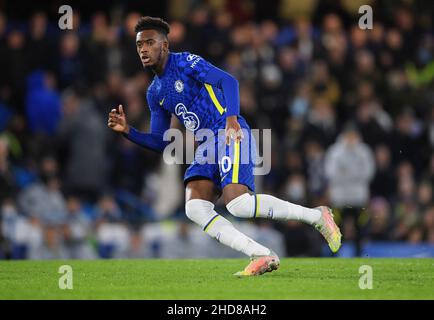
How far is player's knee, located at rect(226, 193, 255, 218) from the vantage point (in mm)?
9500

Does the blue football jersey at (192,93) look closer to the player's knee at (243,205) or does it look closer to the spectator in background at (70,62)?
the player's knee at (243,205)

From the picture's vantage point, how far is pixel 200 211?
31.6 feet

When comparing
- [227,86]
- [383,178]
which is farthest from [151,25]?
[383,178]

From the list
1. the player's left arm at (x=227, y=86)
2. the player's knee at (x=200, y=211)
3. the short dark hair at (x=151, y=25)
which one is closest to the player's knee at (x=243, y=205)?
the player's knee at (x=200, y=211)

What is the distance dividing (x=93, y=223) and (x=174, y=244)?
49.1 inches

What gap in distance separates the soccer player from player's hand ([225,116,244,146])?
3cm

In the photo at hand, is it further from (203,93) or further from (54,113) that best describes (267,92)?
(203,93)

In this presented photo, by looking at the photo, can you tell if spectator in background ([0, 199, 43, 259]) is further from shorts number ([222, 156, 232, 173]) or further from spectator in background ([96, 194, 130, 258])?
shorts number ([222, 156, 232, 173])

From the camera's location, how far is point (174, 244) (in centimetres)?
1539

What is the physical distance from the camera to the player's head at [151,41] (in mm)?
Answer: 9836

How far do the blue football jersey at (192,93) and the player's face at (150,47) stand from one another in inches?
5.8

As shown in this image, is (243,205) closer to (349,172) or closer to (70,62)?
(349,172)

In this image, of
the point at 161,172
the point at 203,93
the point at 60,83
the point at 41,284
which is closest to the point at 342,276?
the point at 203,93

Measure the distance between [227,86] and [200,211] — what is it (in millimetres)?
1176
